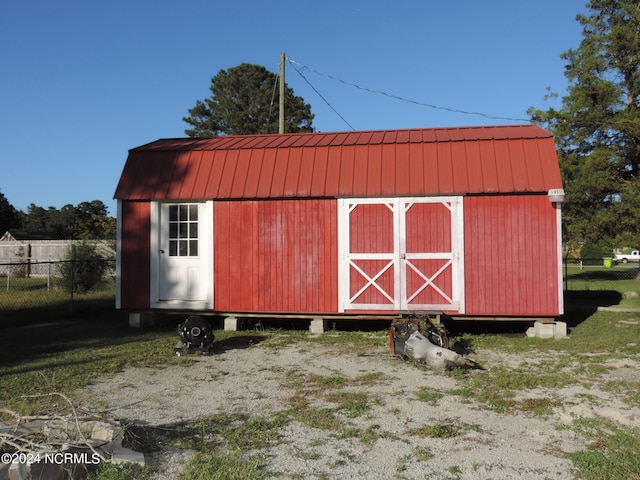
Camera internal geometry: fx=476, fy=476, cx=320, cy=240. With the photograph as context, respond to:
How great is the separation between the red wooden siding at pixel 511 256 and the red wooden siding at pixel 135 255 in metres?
6.19

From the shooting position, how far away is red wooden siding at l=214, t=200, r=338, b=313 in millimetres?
8977

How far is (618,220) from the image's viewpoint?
49.8ft

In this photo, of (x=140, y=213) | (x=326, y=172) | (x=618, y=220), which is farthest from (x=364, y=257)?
(x=618, y=220)

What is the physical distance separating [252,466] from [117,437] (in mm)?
1092

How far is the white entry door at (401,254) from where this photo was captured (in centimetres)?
860

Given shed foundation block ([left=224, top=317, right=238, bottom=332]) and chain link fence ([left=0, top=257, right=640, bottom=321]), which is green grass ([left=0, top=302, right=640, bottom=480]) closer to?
shed foundation block ([left=224, top=317, right=238, bottom=332])

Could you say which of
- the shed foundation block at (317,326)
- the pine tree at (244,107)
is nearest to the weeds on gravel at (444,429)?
the shed foundation block at (317,326)

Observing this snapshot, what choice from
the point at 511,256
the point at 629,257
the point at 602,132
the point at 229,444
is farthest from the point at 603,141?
the point at 629,257

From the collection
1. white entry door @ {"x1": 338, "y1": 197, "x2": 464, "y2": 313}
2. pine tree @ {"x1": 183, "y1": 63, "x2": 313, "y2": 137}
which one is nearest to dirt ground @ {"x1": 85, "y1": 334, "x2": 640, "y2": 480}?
white entry door @ {"x1": 338, "y1": 197, "x2": 464, "y2": 313}

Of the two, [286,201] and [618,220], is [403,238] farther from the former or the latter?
[618,220]

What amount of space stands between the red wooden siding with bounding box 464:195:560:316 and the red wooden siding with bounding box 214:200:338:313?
99.3 inches

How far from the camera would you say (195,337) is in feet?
24.1

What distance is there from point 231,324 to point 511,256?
17.6 ft

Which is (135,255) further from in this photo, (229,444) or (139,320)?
(229,444)
